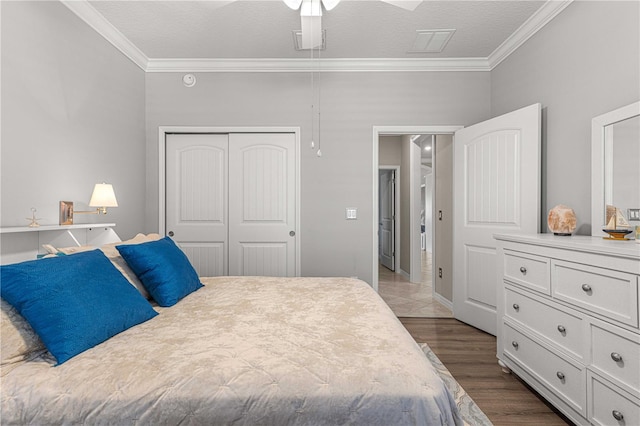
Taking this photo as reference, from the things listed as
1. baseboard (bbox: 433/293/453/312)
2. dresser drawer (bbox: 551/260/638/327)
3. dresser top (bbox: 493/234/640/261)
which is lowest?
baseboard (bbox: 433/293/453/312)

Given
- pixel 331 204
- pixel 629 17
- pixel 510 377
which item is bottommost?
pixel 510 377

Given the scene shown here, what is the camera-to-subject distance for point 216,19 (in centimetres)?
263

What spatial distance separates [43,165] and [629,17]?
3.79 meters

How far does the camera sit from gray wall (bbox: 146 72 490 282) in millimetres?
3385

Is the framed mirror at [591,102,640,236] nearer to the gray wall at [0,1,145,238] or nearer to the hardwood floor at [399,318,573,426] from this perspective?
the hardwood floor at [399,318,573,426]

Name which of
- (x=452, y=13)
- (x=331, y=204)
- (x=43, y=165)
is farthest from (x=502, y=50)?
(x=43, y=165)

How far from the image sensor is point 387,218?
6918 mm

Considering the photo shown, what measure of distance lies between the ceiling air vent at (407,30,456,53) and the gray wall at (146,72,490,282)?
0.30 meters

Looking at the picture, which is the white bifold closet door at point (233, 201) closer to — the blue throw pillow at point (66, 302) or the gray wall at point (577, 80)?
the blue throw pillow at point (66, 302)

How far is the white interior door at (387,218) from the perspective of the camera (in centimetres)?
638

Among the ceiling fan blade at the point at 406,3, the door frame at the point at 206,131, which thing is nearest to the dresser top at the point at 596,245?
the ceiling fan blade at the point at 406,3

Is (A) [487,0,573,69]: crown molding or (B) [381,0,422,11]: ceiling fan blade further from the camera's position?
(A) [487,0,573,69]: crown molding

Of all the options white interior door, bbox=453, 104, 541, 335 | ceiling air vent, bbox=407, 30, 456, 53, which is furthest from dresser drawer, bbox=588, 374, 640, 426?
ceiling air vent, bbox=407, 30, 456, 53

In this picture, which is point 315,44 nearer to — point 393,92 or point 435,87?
point 393,92
